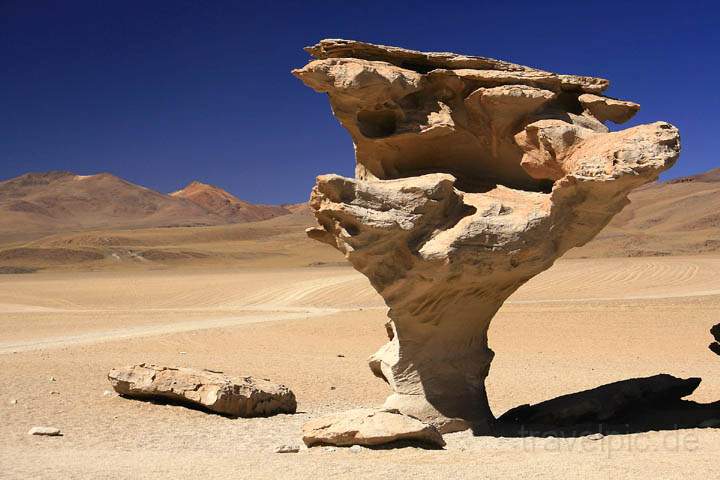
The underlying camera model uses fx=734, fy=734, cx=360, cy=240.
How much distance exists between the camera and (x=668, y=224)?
70.0 m

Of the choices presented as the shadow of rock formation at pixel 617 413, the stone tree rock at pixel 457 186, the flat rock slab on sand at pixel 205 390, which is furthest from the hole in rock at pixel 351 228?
the flat rock slab on sand at pixel 205 390

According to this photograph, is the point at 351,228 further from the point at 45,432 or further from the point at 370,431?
the point at 45,432

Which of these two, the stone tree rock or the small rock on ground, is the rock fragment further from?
the stone tree rock

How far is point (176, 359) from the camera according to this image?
15828mm

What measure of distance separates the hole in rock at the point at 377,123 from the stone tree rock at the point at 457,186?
2cm

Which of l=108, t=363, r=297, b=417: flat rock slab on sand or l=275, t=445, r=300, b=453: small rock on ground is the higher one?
l=108, t=363, r=297, b=417: flat rock slab on sand

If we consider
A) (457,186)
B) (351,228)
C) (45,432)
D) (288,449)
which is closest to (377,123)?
(457,186)

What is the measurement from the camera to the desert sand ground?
6500 millimetres

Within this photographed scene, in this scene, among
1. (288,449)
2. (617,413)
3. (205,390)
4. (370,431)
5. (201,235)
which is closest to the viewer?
(370,431)

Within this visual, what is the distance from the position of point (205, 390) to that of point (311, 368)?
5005 millimetres

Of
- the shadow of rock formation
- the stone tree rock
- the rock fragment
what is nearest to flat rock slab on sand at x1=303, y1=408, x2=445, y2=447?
the stone tree rock

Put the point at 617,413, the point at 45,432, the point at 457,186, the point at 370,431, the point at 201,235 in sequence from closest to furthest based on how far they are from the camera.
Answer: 1. the point at 370,431
2. the point at 45,432
3. the point at 617,413
4. the point at 457,186
5. the point at 201,235

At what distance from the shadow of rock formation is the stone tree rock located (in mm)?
777

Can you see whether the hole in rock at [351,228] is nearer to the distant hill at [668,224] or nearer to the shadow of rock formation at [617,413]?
the shadow of rock formation at [617,413]
